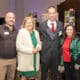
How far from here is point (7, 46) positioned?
4312 millimetres

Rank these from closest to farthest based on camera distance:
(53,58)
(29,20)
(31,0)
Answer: (29,20) < (53,58) < (31,0)

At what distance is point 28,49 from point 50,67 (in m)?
0.63

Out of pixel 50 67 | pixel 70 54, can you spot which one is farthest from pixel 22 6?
pixel 70 54

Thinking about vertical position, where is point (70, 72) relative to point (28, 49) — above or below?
below

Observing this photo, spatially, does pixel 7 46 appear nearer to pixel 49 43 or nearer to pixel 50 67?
pixel 49 43

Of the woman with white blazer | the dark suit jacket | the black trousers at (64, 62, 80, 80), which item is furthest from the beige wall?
the woman with white blazer

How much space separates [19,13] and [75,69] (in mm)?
5213

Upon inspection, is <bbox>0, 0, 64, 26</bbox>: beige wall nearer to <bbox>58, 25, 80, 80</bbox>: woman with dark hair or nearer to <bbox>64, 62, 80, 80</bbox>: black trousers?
<bbox>58, 25, 80, 80</bbox>: woman with dark hair

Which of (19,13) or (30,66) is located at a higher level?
(19,13)

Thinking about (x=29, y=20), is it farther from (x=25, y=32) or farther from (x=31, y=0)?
(x=31, y=0)

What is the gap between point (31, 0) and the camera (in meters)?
9.41

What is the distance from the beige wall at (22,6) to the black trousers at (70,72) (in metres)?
4.67

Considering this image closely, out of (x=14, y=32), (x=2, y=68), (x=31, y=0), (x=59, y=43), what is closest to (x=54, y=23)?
(x=59, y=43)

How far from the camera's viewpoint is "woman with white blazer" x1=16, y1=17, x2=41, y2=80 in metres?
4.34
